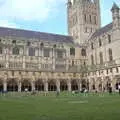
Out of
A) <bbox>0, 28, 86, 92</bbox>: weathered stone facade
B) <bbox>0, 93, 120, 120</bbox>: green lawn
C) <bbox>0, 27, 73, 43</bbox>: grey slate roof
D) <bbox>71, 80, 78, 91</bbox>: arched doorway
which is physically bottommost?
<bbox>0, 93, 120, 120</bbox>: green lawn

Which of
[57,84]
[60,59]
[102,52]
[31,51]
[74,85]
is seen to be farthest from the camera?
[60,59]

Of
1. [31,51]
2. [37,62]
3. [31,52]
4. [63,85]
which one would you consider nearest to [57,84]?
[63,85]

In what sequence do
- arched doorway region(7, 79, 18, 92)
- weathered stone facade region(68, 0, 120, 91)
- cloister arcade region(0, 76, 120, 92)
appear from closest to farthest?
1. weathered stone facade region(68, 0, 120, 91)
2. cloister arcade region(0, 76, 120, 92)
3. arched doorway region(7, 79, 18, 92)

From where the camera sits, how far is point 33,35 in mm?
85625

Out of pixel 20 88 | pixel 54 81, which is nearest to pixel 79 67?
pixel 54 81

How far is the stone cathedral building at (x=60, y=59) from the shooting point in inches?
2901

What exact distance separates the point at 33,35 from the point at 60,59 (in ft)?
38.9

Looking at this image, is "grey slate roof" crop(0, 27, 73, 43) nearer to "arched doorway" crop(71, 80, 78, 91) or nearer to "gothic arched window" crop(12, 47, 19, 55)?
"gothic arched window" crop(12, 47, 19, 55)

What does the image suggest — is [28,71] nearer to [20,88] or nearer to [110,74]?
[20,88]

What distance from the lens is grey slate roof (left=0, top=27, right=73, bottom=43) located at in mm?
81287

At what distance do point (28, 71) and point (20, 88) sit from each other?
19.0 ft

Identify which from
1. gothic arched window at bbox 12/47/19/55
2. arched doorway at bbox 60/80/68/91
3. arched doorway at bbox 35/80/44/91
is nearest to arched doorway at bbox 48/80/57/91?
arched doorway at bbox 35/80/44/91

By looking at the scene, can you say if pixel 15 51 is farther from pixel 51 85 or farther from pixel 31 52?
pixel 51 85

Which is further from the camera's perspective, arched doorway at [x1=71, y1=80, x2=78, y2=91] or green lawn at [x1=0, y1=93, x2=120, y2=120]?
arched doorway at [x1=71, y1=80, x2=78, y2=91]
